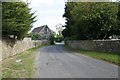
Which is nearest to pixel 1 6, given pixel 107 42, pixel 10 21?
pixel 10 21

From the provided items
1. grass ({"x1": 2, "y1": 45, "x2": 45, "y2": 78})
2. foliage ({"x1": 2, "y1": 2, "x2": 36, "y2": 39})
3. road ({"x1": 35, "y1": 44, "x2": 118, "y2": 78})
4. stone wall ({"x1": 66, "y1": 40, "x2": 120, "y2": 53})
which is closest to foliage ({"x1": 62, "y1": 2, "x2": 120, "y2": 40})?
stone wall ({"x1": 66, "y1": 40, "x2": 120, "y2": 53})

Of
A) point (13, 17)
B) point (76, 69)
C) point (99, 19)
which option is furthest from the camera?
point (99, 19)

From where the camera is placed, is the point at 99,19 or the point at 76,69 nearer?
the point at 76,69

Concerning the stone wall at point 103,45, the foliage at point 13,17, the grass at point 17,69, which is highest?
the foliage at point 13,17

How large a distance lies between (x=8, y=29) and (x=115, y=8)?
1967cm

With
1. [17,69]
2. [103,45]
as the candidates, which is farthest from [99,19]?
[17,69]

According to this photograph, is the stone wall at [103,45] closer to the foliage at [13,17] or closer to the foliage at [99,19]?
the foliage at [99,19]

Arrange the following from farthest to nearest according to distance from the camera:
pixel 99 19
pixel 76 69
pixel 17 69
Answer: pixel 99 19 → pixel 17 69 → pixel 76 69

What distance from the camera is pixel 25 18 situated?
31.5 m

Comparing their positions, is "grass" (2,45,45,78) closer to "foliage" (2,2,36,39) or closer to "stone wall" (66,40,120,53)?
"foliage" (2,2,36,39)

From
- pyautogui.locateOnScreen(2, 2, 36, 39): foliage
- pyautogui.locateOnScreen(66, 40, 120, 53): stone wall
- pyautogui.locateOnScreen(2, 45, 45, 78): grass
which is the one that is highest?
pyautogui.locateOnScreen(2, 2, 36, 39): foliage

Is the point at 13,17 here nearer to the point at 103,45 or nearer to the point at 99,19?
the point at 103,45

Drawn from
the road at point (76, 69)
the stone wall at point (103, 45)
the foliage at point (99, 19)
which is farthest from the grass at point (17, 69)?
the foliage at point (99, 19)

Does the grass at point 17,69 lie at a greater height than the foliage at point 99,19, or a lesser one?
lesser
